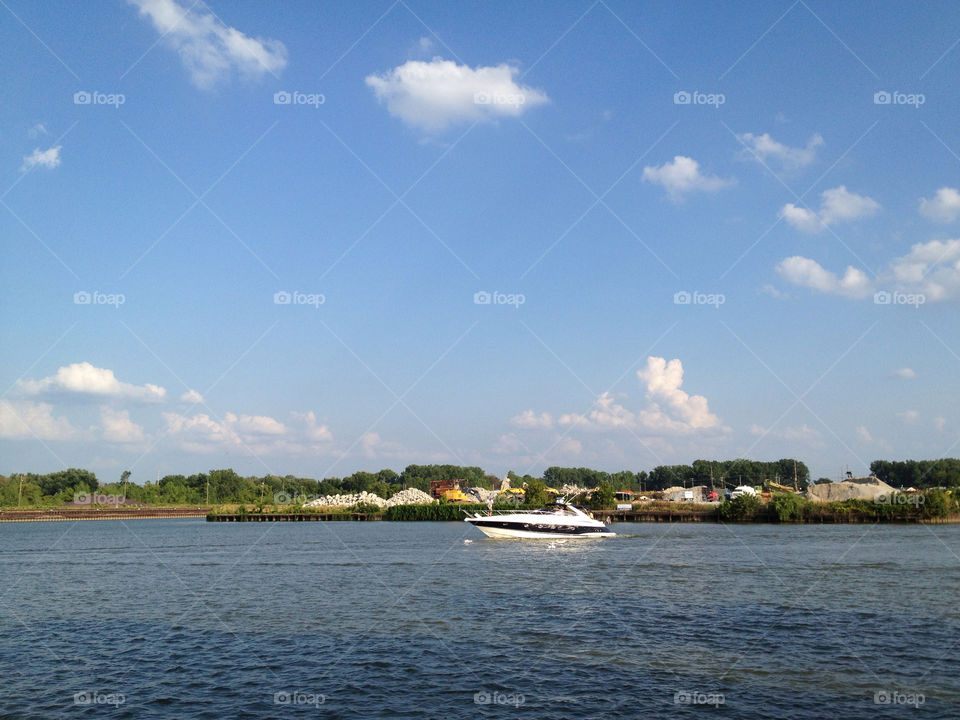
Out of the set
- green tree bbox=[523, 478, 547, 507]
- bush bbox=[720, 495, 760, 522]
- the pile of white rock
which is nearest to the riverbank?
the pile of white rock

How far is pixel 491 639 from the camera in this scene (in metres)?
26.2

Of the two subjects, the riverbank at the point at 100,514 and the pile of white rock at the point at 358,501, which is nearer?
the riverbank at the point at 100,514

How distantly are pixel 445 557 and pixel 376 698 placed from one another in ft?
129

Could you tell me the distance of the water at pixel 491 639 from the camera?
1900cm

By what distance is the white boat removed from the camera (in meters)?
74.8

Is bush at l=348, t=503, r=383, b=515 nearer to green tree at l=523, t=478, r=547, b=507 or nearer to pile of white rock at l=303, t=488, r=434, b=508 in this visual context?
pile of white rock at l=303, t=488, r=434, b=508

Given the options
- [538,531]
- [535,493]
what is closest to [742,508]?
[535,493]

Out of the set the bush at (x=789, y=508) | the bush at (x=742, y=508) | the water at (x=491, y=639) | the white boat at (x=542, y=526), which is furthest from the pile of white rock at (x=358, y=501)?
the water at (x=491, y=639)

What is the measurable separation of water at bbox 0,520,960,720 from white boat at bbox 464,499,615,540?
868 inches

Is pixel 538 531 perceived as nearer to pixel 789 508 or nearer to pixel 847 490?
pixel 789 508

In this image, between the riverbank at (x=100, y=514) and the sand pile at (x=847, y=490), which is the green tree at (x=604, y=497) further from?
the riverbank at (x=100, y=514)

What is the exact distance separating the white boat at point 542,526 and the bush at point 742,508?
43138 millimetres

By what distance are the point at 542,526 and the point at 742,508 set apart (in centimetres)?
4978

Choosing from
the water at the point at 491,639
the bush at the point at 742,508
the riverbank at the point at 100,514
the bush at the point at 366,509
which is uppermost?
the water at the point at 491,639
